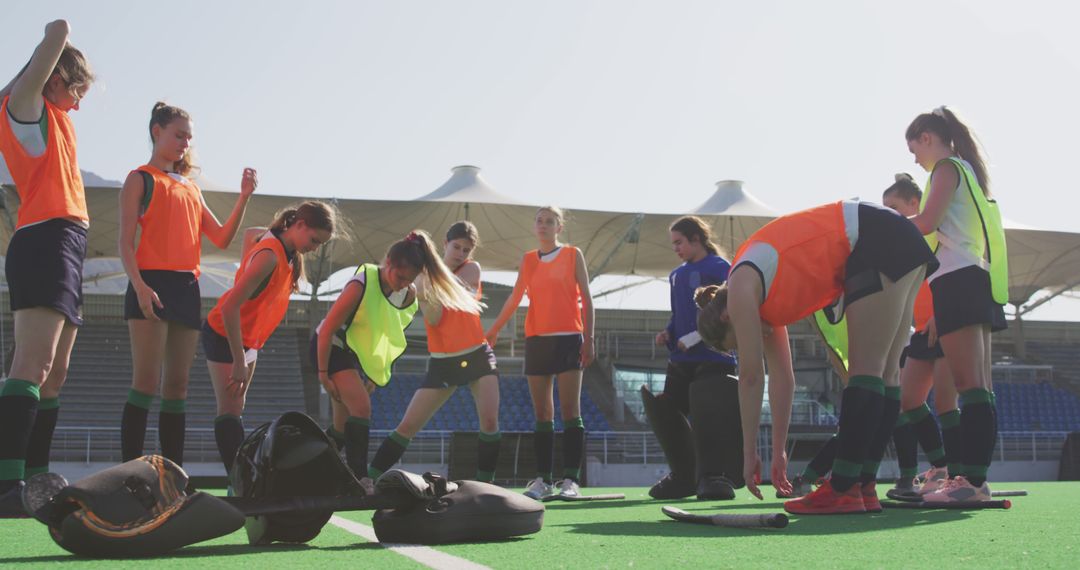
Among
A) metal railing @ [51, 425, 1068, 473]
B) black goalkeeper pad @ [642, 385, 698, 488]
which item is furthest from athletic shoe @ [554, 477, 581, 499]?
metal railing @ [51, 425, 1068, 473]

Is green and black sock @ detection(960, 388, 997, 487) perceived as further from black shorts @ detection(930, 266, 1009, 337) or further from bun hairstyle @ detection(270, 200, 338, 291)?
bun hairstyle @ detection(270, 200, 338, 291)

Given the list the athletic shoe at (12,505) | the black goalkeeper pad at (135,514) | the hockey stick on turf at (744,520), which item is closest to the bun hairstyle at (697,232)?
the hockey stick on turf at (744,520)

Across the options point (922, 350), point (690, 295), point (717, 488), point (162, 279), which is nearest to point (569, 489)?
point (717, 488)

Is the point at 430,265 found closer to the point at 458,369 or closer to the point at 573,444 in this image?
the point at 458,369

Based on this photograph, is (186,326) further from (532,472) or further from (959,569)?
(532,472)

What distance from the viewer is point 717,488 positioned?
534 centimetres

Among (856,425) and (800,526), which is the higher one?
(856,425)

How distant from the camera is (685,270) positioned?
Result: 19.5 ft

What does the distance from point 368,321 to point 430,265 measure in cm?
48

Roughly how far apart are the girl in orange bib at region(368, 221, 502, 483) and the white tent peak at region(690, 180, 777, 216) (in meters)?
22.2

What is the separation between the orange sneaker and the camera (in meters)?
3.40

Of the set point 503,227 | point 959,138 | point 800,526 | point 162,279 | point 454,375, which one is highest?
point 503,227

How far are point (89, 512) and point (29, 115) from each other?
207cm

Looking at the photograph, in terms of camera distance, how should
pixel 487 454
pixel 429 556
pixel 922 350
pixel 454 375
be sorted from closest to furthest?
pixel 429 556, pixel 922 350, pixel 454 375, pixel 487 454
